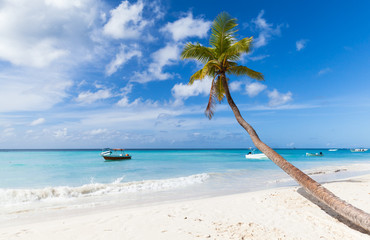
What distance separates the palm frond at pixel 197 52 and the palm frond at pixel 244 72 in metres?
1.26

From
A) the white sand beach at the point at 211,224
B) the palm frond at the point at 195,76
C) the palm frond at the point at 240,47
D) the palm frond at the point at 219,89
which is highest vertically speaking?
the palm frond at the point at 240,47

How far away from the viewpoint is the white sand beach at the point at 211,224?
16.1 feet

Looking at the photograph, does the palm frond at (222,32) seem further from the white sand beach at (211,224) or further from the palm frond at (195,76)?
the white sand beach at (211,224)

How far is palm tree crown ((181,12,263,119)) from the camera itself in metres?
10.4

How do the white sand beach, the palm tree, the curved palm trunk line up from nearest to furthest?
the curved palm trunk, the white sand beach, the palm tree

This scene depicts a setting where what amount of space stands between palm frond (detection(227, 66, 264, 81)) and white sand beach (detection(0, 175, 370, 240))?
6430 mm

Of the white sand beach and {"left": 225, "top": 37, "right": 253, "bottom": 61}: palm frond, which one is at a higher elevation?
{"left": 225, "top": 37, "right": 253, "bottom": 61}: palm frond

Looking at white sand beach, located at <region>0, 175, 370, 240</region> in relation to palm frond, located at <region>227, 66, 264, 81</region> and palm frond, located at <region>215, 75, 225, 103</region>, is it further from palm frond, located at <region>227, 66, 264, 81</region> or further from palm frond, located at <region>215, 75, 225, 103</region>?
palm frond, located at <region>227, 66, 264, 81</region>

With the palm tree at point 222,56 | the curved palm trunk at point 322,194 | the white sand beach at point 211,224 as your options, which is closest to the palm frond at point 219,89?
the palm tree at point 222,56

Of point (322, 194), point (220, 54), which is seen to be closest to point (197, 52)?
point (220, 54)

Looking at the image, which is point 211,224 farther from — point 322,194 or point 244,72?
point 244,72

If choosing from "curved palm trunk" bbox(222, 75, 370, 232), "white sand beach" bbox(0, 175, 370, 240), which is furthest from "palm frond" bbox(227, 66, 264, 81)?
"white sand beach" bbox(0, 175, 370, 240)

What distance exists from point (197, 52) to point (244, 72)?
266 cm

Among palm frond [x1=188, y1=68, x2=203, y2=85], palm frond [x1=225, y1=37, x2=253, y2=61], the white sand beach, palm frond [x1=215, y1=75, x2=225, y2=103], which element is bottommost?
the white sand beach
